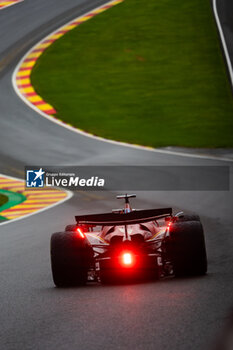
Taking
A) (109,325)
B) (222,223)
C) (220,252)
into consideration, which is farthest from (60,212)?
(109,325)

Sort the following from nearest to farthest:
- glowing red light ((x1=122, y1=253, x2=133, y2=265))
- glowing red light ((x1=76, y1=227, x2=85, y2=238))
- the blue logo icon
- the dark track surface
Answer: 1. the dark track surface
2. glowing red light ((x1=122, y1=253, x2=133, y2=265))
3. glowing red light ((x1=76, y1=227, x2=85, y2=238))
4. the blue logo icon

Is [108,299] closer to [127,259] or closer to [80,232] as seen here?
[127,259]

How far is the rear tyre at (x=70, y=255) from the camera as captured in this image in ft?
28.6

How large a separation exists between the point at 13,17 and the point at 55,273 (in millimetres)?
39230

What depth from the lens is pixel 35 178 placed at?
24375 millimetres

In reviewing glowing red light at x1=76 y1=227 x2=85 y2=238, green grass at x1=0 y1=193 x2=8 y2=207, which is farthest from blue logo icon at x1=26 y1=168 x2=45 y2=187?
glowing red light at x1=76 y1=227 x2=85 y2=238

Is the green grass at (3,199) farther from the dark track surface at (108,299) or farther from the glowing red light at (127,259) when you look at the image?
the glowing red light at (127,259)

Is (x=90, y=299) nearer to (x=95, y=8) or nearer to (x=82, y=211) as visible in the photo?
(x=82, y=211)

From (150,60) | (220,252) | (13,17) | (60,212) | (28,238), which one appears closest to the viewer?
(220,252)

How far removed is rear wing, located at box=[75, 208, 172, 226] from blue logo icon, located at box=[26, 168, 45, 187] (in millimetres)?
14269

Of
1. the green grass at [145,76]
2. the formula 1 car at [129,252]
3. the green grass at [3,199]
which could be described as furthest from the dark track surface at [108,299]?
the green grass at [145,76]

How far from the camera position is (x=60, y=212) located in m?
18.1

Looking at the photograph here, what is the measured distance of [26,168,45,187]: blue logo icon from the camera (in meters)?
23.5

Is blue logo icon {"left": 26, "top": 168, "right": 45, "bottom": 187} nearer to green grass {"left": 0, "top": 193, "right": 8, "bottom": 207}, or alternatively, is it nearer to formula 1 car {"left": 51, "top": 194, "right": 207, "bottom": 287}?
green grass {"left": 0, "top": 193, "right": 8, "bottom": 207}
